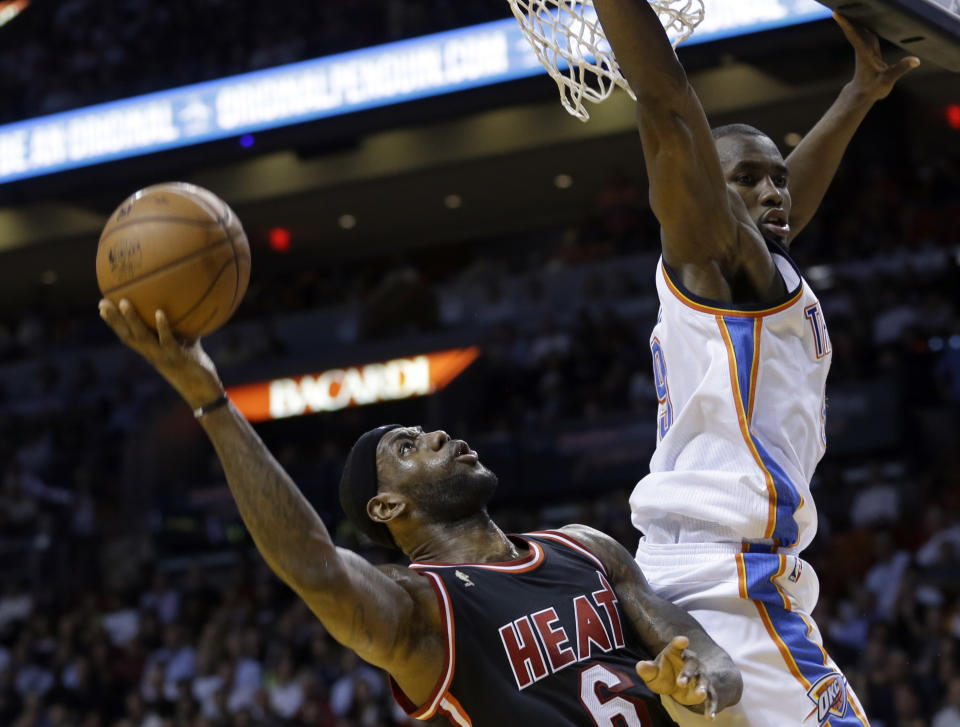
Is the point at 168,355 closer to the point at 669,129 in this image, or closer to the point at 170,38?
the point at 669,129

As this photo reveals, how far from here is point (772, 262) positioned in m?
3.05

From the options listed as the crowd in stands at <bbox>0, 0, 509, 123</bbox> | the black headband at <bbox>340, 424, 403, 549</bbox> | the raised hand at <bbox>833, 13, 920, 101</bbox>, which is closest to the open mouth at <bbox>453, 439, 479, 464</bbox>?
the black headband at <bbox>340, 424, 403, 549</bbox>

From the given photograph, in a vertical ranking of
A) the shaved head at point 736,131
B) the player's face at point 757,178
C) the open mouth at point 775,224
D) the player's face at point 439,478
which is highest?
the shaved head at point 736,131

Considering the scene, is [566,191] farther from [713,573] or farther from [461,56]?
[713,573]

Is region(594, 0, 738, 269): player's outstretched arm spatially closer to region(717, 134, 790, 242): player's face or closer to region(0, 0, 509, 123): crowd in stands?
region(717, 134, 790, 242): player's face

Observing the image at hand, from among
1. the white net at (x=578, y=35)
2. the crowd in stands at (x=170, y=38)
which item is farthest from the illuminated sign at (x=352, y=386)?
the white net at (x=578, y=35)

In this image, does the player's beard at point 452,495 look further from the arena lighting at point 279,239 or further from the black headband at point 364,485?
the arena lighting at point 279,239

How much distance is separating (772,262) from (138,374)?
12.7 meters

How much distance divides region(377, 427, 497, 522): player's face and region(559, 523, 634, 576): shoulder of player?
10.4 inches

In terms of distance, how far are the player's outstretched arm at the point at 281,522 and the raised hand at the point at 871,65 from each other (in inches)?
72.1

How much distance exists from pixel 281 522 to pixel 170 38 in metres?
12.9

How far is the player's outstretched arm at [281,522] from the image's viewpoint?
2.34 meters

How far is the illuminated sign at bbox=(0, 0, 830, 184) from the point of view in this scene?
1086 cm

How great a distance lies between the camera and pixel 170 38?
47.3ft
